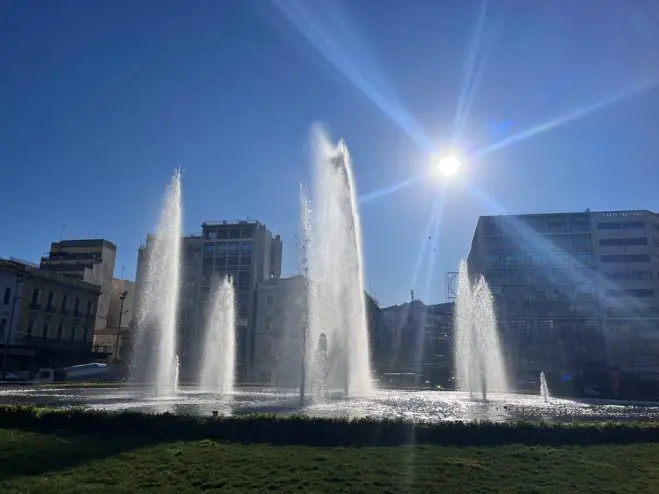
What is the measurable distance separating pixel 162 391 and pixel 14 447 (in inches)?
778

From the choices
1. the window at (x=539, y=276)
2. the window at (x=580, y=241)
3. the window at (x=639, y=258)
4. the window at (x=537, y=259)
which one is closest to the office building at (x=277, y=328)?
the window at (x=539, y=276)

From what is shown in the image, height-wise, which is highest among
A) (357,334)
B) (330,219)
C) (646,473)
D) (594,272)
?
(594,272)

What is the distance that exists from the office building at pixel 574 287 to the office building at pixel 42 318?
57.4m

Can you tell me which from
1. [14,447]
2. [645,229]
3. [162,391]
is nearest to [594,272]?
[645,229]

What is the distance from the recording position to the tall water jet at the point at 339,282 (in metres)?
33.1

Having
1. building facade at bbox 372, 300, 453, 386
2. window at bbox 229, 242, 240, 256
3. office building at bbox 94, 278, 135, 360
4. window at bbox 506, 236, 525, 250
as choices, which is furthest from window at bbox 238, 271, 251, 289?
window at bbox 506, 236, 525, 250

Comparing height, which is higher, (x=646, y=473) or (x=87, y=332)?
(x=87, y=332)

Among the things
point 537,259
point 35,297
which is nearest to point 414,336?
point 537,259

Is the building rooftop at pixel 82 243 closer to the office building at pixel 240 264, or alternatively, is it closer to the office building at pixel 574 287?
the office building at pixel 240 264

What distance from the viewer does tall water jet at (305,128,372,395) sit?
33.1 metres

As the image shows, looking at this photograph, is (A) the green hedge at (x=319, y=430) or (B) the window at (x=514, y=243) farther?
(B) the window at (x=514, y=243)

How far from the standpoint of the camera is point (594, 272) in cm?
8331

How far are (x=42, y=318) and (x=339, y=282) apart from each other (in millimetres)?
42210

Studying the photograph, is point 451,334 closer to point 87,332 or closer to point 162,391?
point 87,332
